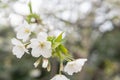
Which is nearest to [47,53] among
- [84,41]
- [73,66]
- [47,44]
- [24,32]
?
[47,44]

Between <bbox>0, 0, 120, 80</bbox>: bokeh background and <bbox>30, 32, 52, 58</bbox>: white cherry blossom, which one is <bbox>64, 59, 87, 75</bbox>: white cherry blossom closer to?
<bbox>30, 32, 52, 58</bbox>: white cherry blossom

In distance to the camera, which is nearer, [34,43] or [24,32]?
[34,43]

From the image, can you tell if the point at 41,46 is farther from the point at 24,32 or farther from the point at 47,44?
the point at 24,32

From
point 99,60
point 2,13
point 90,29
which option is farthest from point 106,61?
point 2,13

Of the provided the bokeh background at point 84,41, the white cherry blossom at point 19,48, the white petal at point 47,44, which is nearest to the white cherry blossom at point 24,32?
the white cherry blossom at point 19,48

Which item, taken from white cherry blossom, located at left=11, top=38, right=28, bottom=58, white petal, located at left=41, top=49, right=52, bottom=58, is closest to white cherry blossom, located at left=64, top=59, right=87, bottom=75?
white petal, located at left=41, top=49, right=52, bottom=58

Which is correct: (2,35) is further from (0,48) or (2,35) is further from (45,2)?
(45,2)

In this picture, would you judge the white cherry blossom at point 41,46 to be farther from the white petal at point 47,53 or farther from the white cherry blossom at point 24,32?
the white cherry blossom at point 24,32
